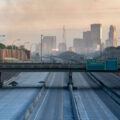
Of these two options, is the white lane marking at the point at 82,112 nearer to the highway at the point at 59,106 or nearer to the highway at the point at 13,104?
the highway at the point at 59,106

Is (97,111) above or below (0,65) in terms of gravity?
below

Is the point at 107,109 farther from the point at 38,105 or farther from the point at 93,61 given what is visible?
the point at 93,61

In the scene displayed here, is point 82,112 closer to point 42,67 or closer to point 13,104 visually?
point 13,104

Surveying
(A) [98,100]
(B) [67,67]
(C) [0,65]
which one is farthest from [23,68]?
(A) [98,100]

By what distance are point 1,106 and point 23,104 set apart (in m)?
4.83

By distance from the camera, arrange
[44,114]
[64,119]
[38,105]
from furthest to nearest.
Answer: [38,105] → [44,114] → [64,119]

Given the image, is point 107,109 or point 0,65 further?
point 0,65

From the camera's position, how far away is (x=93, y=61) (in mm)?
71500

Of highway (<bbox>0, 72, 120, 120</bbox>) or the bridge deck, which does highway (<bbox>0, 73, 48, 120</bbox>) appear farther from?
the bridge deck

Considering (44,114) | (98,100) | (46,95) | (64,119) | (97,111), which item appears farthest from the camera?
(46,95)

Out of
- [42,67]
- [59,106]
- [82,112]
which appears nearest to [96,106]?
[82,112]

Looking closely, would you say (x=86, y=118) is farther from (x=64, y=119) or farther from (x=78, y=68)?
(x=78, y=68)

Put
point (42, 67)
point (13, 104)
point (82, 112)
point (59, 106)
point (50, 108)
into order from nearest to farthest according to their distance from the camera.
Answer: point (82, 112), point (50, 108), point (59, 106), point (13, 104), point (42, 67)

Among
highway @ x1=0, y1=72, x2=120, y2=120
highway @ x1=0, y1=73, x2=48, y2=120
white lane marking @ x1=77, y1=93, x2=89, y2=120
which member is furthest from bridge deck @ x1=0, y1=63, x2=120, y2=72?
white lane marking @ x1=77, y1=93, x2=89, y2=120
